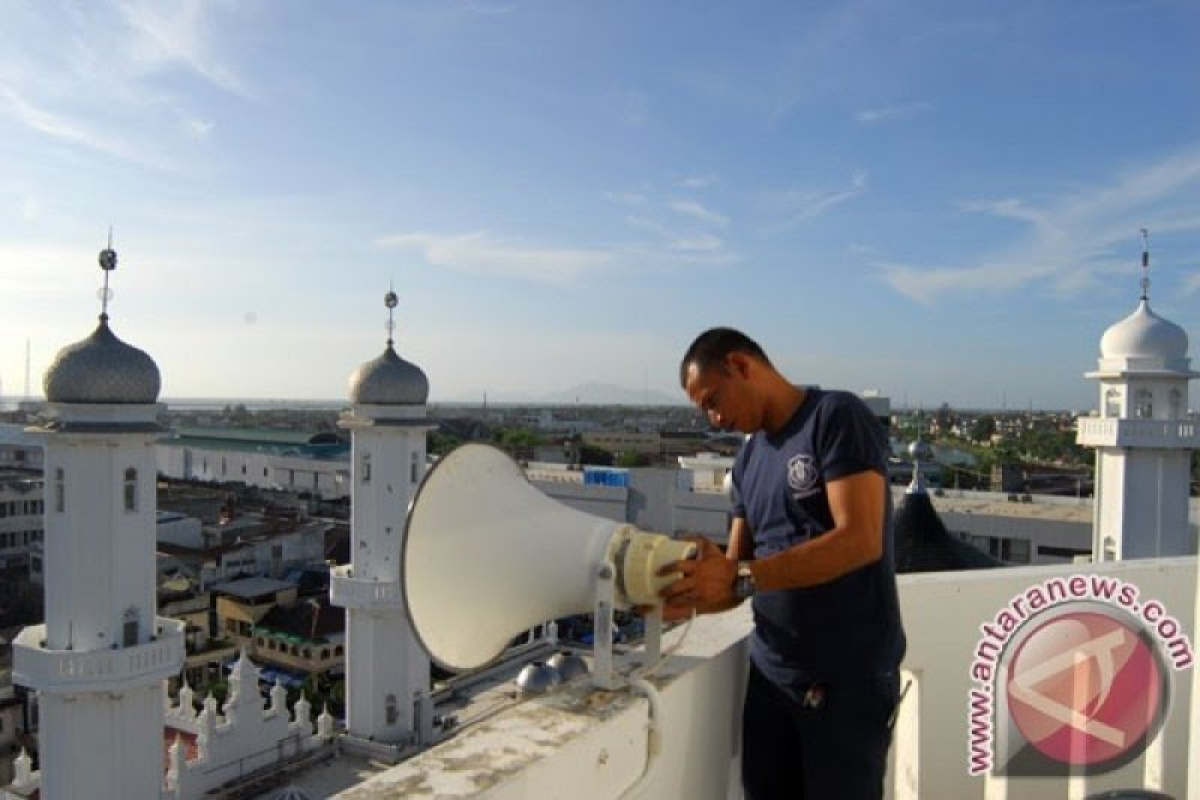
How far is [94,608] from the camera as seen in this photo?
29.4ft

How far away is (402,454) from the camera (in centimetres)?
1247

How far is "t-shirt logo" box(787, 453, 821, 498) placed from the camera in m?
2.16

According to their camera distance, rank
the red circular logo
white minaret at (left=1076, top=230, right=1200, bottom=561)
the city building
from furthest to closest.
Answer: the city building
white minaret at (left=1076, top=230, right=1200, bottom=561)
the red circular logo

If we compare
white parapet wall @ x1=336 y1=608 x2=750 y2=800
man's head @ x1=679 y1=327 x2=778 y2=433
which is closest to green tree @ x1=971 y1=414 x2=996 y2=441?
white parapet wall @ x1=336 y1=608 x2=750 y2=800

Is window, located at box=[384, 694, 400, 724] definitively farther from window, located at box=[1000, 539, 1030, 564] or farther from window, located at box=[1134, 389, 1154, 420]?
window, located at box=[1000, 539, 1030, 564]

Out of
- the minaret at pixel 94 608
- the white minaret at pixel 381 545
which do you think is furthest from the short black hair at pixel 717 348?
the white minaret at pixel 381 545

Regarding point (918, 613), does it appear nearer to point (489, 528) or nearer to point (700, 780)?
point (700, 780)

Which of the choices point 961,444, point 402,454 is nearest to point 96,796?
point 402,454

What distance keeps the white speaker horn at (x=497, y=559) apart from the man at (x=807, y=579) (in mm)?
133

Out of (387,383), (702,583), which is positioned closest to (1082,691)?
(702,583)

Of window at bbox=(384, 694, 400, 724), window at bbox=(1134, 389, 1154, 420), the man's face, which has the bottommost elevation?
window at bbox=(384, 694, 400, 724)

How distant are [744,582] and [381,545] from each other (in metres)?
11.0

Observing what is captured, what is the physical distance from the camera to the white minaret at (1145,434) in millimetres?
12258

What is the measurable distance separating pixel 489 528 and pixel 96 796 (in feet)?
29.5
